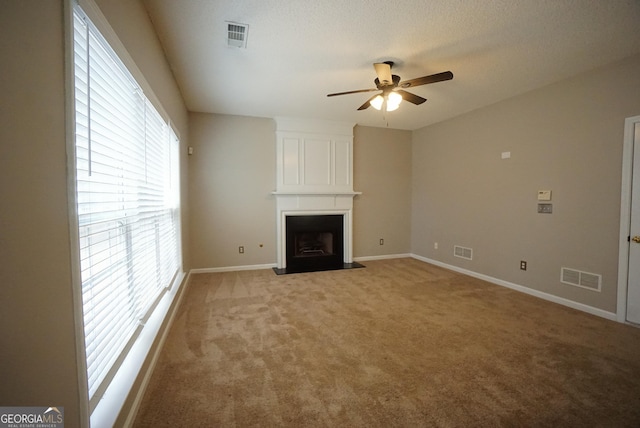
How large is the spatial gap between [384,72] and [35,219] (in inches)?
106

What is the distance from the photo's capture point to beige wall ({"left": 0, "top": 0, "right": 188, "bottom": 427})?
0.66 metres

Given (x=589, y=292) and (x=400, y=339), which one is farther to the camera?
(x=589, y=292)

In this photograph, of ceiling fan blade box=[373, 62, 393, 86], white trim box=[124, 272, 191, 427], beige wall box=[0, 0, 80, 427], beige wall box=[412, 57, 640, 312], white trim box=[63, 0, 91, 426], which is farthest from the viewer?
beige wall box=[412, 57, 640, 312]

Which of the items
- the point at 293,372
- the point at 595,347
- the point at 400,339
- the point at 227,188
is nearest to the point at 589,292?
the point at 595,347

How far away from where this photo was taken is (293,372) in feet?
6.04

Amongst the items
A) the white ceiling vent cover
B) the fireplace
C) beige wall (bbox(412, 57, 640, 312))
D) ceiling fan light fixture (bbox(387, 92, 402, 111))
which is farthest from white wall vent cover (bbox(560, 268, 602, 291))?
the white ceiling vent cover

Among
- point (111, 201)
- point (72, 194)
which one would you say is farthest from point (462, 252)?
point (72, 194)

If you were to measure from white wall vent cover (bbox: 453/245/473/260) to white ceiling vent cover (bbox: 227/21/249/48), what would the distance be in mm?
4256

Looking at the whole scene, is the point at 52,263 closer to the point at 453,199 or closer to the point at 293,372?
the point at 293,372

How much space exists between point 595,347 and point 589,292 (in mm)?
994

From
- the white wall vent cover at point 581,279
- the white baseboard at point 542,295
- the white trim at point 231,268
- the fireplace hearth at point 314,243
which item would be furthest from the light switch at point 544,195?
the white trim at point 231,268

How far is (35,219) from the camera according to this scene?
0.75 metres

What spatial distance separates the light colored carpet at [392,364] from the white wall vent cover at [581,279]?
0.32 m

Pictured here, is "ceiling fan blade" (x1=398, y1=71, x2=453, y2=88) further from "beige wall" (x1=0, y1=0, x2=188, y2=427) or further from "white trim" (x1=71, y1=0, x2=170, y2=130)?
"beige wall" (x1=0, y1=0, x2=188, y2=427)
